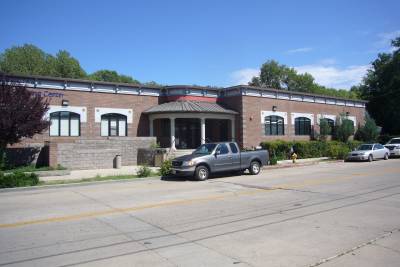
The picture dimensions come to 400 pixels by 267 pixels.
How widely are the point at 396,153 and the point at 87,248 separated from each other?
103 ft

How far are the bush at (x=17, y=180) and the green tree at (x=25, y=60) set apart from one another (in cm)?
3950

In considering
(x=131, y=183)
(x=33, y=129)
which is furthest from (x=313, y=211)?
(x=33, y=129)

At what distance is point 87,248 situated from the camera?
6.77 meters

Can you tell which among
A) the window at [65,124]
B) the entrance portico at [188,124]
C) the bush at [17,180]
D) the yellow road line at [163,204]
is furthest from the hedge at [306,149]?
the bush at [17,180]

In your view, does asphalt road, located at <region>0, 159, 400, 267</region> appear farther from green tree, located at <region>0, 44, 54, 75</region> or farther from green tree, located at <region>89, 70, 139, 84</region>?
green tree, located at <region>89, 70, 139, 84</region>

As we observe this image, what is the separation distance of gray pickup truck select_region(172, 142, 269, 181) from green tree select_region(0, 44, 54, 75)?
4103cm

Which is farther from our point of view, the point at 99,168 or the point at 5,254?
the point at 99,168

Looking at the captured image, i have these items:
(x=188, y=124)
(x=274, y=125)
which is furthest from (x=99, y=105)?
(x=274, y=125)

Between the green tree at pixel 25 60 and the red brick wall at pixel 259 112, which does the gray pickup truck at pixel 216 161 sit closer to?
the red brick wall at pixel 259 112

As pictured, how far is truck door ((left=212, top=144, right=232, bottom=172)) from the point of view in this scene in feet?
59.5

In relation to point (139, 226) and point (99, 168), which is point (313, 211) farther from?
point (99, 168)

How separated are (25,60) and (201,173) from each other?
45.1 meters

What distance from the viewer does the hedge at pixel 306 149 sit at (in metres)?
29.5

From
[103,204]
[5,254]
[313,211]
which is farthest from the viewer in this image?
[103,204]
